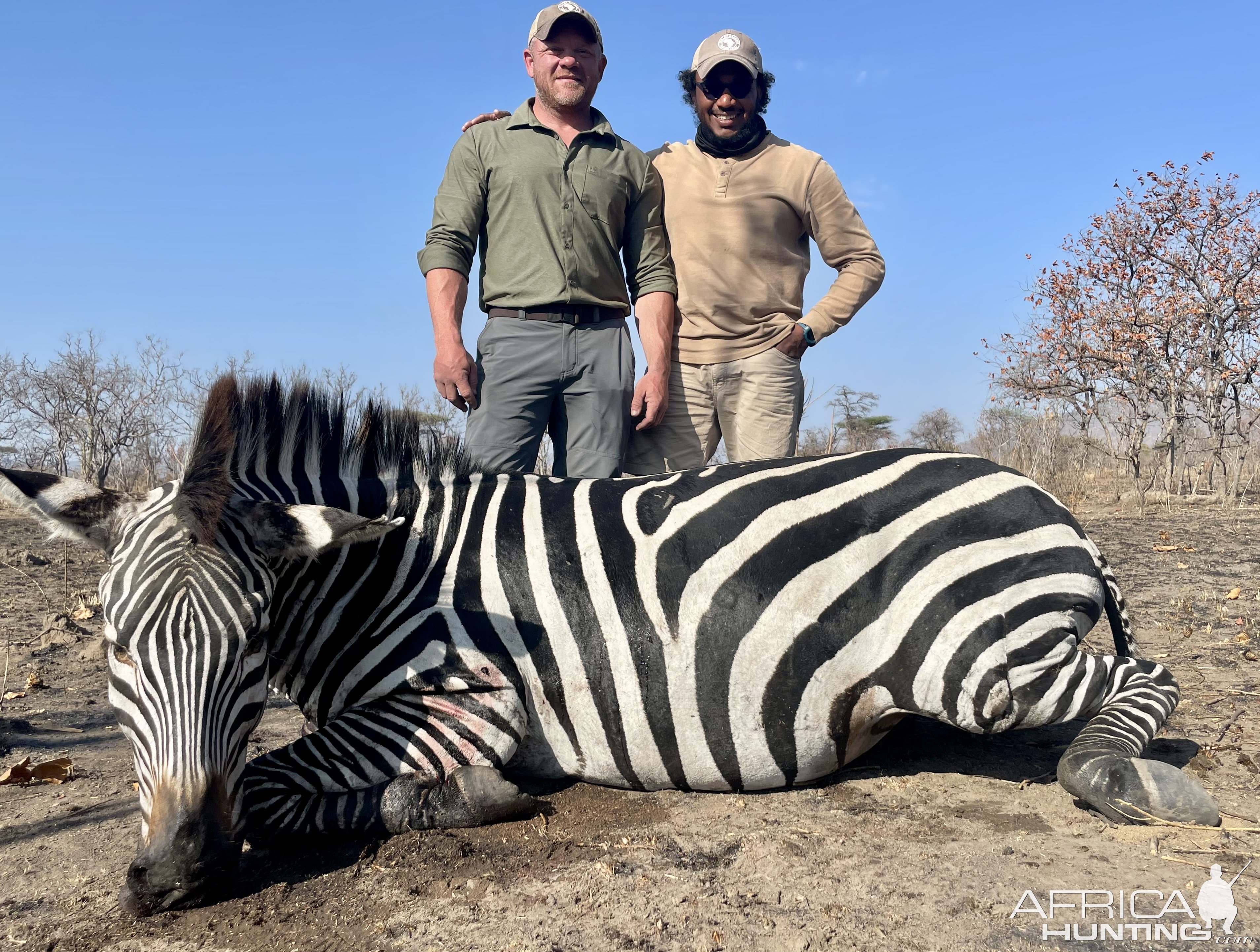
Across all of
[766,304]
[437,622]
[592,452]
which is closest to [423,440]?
[437,622]

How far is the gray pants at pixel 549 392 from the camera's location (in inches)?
159

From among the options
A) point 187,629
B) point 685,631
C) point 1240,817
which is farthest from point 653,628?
point 1240,817

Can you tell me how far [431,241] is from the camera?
4129 mm

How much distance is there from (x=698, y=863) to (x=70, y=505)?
82.7 inches

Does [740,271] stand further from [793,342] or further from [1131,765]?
[1131,765]

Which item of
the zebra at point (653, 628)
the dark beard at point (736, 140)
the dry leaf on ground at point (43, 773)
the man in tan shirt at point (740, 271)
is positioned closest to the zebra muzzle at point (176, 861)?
the zebra at point (653, 628)

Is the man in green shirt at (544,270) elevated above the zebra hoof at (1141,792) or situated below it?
above

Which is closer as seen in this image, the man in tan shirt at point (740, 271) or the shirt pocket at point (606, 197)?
the shirt pocket at point (606, 197)

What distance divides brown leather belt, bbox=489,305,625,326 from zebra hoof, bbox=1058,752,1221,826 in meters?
2.78

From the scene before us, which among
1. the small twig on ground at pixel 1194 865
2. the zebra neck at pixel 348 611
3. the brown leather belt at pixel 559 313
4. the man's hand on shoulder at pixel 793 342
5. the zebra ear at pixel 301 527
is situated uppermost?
the brown leather belt at pixel 559 313

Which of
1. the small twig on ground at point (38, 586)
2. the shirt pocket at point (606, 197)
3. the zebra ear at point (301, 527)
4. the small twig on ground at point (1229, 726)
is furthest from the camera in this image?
the small twig on ground at point (38, 586)

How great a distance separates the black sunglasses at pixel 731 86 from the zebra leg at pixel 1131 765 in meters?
3.37

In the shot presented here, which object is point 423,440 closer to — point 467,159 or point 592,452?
point 592,452

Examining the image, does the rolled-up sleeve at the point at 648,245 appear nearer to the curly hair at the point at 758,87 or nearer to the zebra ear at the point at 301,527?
the curly hair at the point at 758,87
